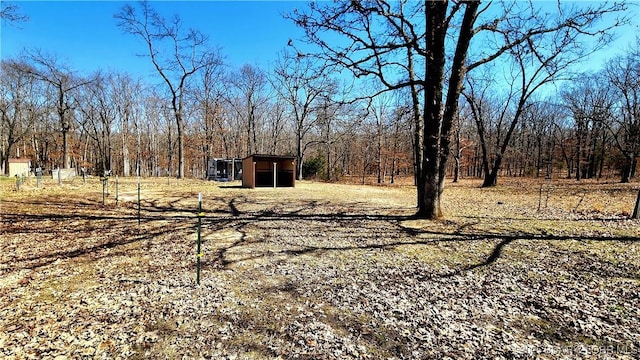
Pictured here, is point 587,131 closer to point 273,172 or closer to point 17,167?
point 273,172

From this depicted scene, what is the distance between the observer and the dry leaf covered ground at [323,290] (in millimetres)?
2852

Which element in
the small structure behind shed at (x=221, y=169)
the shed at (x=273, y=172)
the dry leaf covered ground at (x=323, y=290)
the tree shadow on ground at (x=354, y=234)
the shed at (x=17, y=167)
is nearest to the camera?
the dry leaf covered ground at (x=323, y=290)

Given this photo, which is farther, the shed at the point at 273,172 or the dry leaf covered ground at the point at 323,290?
the shed at the point at 273,172

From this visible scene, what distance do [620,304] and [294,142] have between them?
46040mm

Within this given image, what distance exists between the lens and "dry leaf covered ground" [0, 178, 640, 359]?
2.85 metres

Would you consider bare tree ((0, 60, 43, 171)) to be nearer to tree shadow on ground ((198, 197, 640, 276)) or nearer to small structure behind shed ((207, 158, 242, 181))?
small structure behind shed ((207, 158, 242, 181))

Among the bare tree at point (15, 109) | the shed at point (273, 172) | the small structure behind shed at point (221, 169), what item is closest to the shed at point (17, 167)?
the bare tree at point (15, 109)

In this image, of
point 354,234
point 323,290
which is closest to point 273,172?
point 354,234

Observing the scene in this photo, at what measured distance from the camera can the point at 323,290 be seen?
4.04 m

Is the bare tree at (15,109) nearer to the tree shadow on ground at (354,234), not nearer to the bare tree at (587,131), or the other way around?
the tree shadow on ground at (354,234)

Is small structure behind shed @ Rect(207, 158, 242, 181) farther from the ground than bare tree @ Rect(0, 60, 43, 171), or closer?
closer

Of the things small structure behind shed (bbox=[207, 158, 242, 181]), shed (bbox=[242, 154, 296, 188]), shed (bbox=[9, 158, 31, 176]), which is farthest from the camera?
small structure behind shed (bbox=[207, 158, 242, 181])

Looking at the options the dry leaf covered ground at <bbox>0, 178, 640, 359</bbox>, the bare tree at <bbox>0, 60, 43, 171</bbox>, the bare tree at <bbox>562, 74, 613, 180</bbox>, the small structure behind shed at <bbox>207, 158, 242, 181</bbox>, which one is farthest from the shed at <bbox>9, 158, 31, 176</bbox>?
the bare tree at <bbox>562, 74, 613, 180</bbox>

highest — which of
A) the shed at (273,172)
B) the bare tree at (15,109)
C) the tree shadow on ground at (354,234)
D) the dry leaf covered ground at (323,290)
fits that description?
the bare tree at (15,109)
